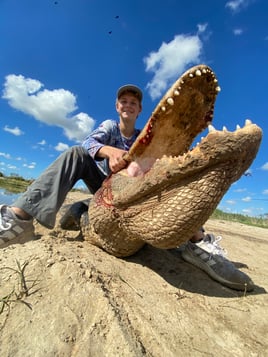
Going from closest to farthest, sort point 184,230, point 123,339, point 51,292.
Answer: point 123,339 < point 51,292 < point 184,230

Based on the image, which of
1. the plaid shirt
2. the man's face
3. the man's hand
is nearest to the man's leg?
the plaid shirt

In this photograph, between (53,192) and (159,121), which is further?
(53,192)

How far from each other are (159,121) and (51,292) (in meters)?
1.38

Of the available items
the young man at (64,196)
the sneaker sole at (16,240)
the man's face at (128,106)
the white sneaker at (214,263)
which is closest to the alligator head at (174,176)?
the young man at (64,196)

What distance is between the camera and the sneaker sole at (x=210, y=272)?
2379 millimetres

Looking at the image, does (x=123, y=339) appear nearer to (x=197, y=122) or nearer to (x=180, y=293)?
(x=180, y=293)

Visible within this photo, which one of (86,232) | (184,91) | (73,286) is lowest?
(73,286)

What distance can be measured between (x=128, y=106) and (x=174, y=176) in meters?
1.83

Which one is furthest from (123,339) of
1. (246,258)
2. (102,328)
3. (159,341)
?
(246,258)

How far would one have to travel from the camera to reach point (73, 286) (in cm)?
166

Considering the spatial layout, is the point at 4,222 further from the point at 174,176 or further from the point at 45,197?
the point at 174,176

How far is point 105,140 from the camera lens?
3.16 meters

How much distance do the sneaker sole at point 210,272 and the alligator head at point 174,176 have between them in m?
0.55

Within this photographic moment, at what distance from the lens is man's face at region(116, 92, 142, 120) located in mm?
3339
